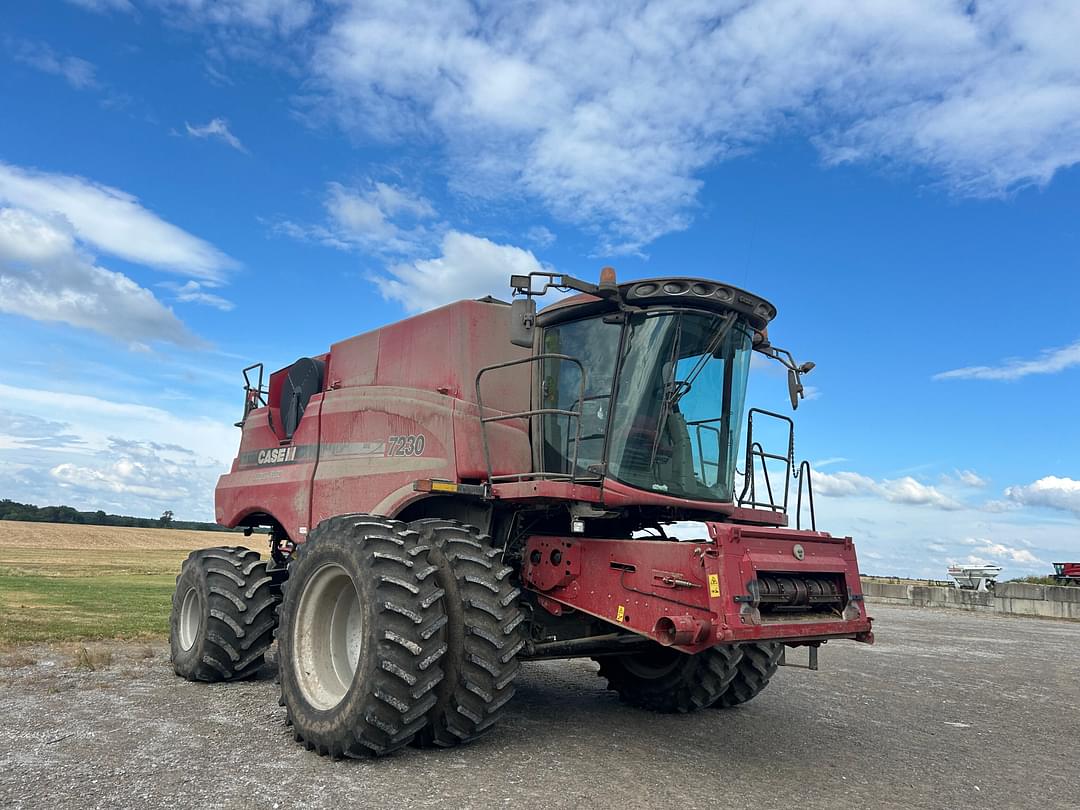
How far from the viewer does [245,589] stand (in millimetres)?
8648

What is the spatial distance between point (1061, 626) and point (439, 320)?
70.3 ft

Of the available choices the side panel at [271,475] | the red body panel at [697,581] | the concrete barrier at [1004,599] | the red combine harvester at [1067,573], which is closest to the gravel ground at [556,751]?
the red body panel at [697,581]

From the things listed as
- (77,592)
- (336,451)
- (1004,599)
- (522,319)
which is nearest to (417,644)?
(522,319)

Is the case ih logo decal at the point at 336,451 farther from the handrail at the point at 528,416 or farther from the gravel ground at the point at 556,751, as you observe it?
the gravel ground at the point at 556,751

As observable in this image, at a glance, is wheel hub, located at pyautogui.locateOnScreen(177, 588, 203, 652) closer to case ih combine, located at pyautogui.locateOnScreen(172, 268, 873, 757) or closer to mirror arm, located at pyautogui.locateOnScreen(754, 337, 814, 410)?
case ih combine, located at pyautogui.locateOnScreen(172, 268, 873, 757)

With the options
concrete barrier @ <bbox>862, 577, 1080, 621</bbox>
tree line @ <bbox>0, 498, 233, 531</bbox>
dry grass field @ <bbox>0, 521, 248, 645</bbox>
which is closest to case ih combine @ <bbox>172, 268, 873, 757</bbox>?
dry grass field @ <bbox>0, 521, 248, 645</bbox>

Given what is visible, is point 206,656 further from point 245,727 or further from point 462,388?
point 462,388

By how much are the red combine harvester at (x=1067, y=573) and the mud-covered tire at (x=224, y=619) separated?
3122 cm

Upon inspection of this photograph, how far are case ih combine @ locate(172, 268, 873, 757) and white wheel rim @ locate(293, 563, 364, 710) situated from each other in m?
0.02

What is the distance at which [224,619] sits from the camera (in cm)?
841

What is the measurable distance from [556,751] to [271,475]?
4.70 m

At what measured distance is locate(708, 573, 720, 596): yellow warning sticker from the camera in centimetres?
542

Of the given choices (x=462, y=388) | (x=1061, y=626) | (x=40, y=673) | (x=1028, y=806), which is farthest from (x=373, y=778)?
(x=1061, y=626)

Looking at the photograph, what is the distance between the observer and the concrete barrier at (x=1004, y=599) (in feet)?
79.4
